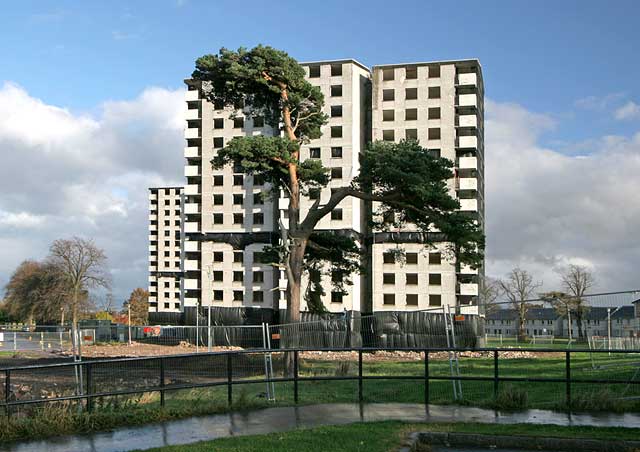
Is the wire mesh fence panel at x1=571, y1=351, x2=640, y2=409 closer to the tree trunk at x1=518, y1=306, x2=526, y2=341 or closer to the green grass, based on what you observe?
the green grass

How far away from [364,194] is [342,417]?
19918 millimetres

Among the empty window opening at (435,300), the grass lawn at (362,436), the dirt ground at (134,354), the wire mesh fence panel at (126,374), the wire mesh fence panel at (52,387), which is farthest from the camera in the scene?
the empty window opening at (435,300)

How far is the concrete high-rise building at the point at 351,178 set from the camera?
251 ft

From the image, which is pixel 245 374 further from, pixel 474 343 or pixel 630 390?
pixel 474 343

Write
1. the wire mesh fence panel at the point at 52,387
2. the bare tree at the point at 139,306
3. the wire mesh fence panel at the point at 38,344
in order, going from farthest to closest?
the bare tree at the point at 139,306 → the wire mesh fence panel at the point at 38,344 → the wire mesh fence panel at the point at 52,387

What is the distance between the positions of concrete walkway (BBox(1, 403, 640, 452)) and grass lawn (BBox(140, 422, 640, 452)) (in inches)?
27.5

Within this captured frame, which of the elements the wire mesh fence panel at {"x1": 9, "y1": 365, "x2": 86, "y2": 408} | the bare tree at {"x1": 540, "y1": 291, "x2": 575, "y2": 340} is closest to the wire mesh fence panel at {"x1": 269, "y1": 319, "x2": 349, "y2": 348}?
the wire mesh fence panel at {"x1": 9, "y1": 365, "x2": 86, "y2": 408}

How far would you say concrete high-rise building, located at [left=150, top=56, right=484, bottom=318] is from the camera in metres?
76.6

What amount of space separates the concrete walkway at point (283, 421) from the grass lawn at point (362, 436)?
0.70 meters

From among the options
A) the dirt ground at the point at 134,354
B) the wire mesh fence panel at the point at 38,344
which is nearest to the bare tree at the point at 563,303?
the dirt ground at the point at 134,354

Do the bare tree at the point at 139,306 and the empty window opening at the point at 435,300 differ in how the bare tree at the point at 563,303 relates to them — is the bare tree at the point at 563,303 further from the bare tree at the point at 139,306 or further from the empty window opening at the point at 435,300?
the bare tree at the point at 139,306

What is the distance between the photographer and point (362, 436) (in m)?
11.8

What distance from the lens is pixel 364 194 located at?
33375 millimetres

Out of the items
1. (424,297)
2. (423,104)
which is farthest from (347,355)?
(423,104)
